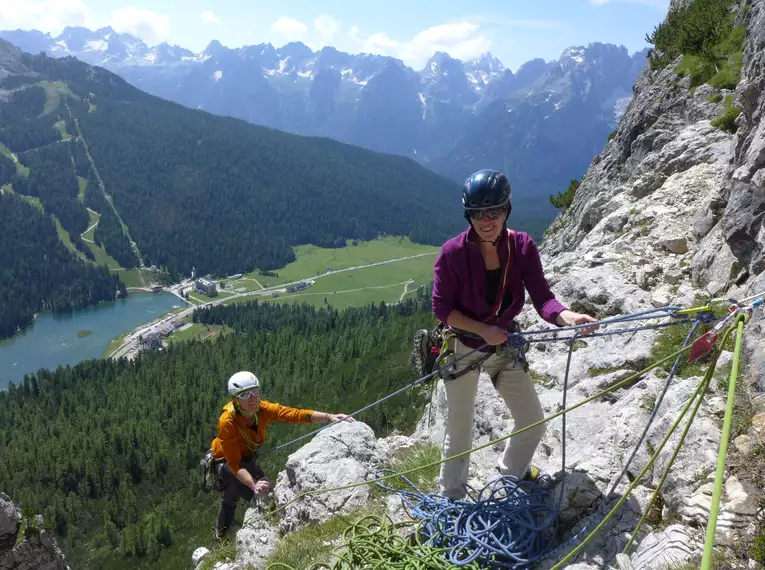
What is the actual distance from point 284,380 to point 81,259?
445 feet

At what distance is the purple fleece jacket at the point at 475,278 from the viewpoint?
509 centimetres

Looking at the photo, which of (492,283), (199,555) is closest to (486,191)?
(492,283)

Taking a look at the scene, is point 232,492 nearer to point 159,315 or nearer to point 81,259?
point 159,315

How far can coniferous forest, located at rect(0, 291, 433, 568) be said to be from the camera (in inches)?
2597

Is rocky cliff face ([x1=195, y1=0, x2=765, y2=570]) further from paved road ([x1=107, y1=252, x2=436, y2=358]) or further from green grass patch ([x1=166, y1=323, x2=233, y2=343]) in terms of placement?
paved road ([x1=107, y1=252, x2=436, y2=358])

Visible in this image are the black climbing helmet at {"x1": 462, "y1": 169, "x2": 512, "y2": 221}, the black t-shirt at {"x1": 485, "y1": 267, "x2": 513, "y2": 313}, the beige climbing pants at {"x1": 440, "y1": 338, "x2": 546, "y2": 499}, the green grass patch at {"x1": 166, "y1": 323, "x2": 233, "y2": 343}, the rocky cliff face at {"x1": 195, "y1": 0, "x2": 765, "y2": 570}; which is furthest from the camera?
the green grass patch at {"x1": 166, "y1": 323, "x2": 233, "y2": 343}

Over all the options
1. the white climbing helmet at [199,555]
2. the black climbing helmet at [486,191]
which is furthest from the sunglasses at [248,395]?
the black climbing helmet at [486,191]

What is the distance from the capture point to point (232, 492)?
8109 mm

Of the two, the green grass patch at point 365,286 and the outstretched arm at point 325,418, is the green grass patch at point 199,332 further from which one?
the outstretched arm at point 325,418

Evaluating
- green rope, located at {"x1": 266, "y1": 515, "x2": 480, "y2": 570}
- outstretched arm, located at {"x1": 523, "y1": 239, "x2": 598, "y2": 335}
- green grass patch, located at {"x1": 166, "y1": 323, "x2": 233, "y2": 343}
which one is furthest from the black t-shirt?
green grass patch, located at {"x1": 166, "y1": 323, "x2": 233, "y2": 343}

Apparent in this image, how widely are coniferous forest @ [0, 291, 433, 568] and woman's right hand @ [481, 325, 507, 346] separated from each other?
5116cm

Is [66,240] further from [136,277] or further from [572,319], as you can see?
[572,319]

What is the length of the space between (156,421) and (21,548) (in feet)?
210

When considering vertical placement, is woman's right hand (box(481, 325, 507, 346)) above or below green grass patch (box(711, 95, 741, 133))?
below
